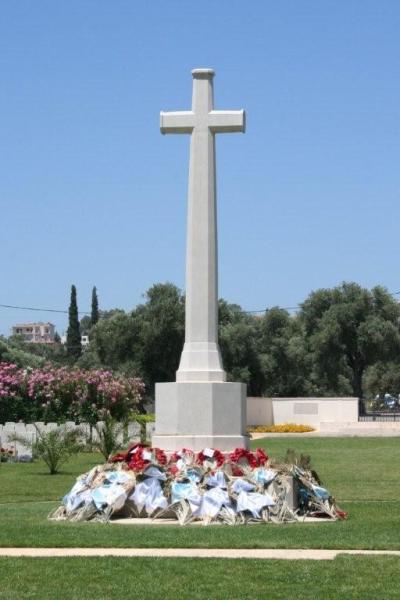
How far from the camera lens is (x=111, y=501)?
553 inches

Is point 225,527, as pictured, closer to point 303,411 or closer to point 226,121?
point 226,121

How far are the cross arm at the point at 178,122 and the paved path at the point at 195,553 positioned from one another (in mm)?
6669

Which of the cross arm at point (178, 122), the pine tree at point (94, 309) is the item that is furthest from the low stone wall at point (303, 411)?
the pine tree at point (94, 309)

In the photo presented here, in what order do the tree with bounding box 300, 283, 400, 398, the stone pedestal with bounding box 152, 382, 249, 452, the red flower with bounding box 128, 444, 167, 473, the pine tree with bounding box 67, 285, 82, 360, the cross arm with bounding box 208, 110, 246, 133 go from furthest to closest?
1. the pine tree with bounding box 67, 285, 82, 360
2. the tree with bounding box 300, 283, 400, 398
3. the cross arm with bounding box 208, 110, 246, 133
4. the stone pedestal with bounding box 152, 382, 249, 452
5. the red flower with bounding box 128, 444, 167, 473

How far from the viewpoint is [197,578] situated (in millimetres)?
9695

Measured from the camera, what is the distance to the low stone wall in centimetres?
4906

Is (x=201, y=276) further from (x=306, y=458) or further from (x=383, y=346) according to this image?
(x=383, y=346)

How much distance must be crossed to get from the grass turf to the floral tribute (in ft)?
10.5

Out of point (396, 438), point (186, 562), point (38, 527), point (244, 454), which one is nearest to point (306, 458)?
point (244, 454)

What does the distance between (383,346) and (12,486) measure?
48.8 metres

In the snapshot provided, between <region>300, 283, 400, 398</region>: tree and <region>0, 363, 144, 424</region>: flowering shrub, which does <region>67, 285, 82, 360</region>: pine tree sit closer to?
<region>300, 283, 400, 398</region>: tree

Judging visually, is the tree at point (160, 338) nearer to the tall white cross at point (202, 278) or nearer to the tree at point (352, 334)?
the tree at point (352, 334)

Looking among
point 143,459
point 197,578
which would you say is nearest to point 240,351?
point 143,459

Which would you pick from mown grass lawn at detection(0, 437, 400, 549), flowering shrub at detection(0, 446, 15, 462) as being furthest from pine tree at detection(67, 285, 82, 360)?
mown grass lawn at detection(0, 437, 400, 549)
